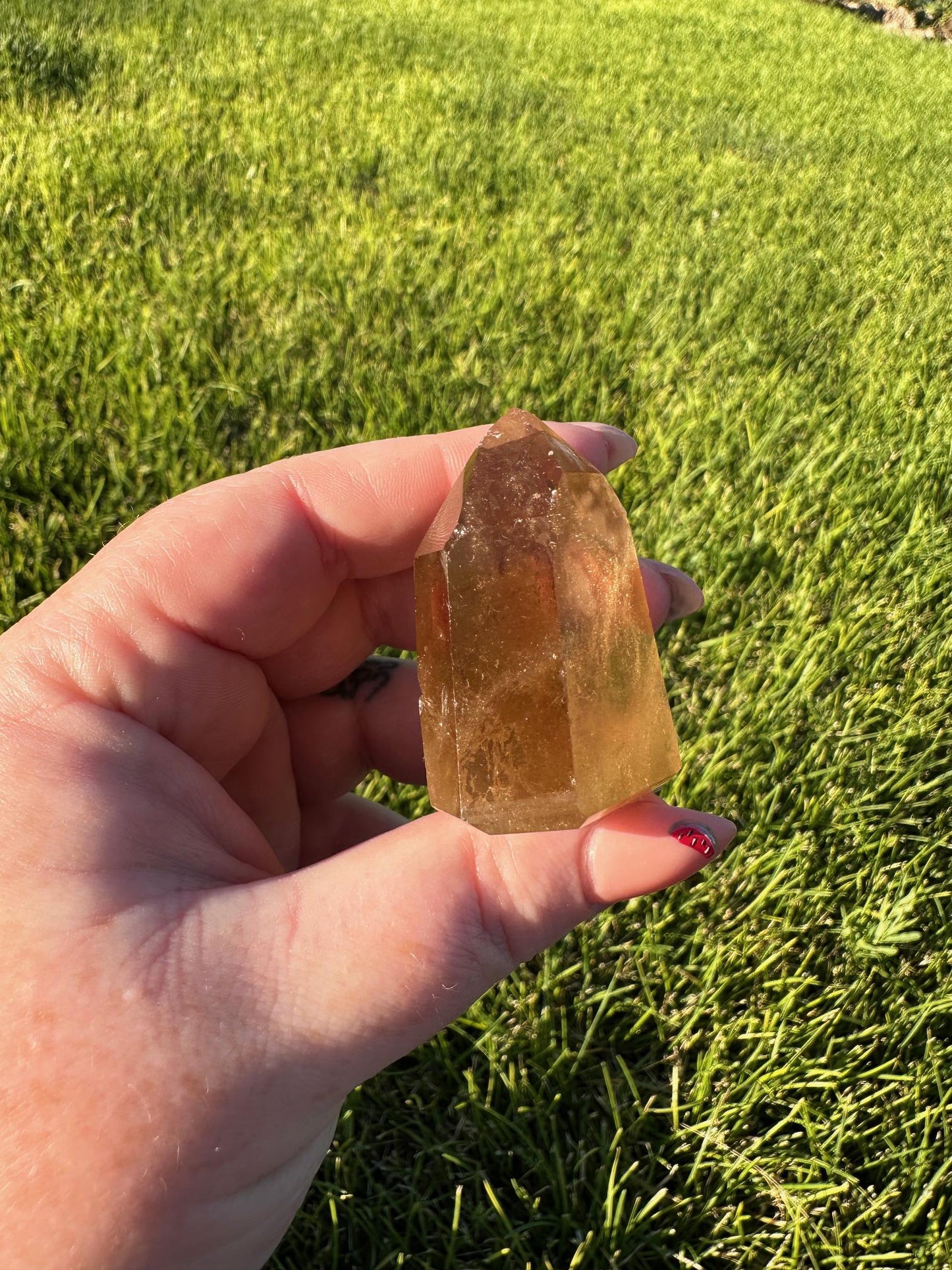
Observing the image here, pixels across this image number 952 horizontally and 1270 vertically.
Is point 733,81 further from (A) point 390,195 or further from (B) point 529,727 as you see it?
(B) point 529,727

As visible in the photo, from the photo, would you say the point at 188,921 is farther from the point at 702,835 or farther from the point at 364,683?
the point at 364,683

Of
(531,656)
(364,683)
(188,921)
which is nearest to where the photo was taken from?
(188,921)

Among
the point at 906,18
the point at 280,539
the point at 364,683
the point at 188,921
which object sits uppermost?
the point at 906,18

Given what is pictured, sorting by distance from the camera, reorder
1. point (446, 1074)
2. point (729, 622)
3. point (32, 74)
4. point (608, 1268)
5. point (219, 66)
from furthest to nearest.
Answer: point (219, 66), point (32, 74), point (729, 622), point (446, 1074), point (608, 1268)

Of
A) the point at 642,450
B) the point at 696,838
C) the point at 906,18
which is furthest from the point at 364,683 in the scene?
the point at 906,18

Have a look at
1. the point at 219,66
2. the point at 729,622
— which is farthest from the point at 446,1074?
the point at 219,66

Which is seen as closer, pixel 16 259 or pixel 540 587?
pixel 540 587

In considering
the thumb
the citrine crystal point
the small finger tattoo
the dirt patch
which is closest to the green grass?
the small finger tattoo
